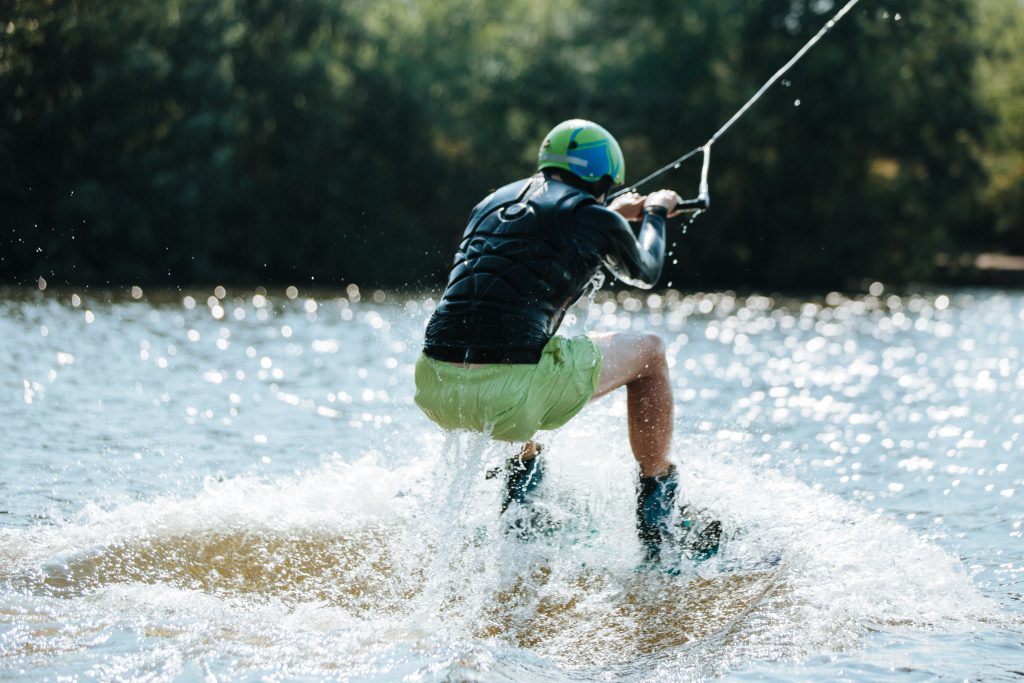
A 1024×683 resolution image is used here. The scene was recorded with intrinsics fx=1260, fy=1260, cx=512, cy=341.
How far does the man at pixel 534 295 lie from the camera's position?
5.34m

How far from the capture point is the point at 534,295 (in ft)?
17.6

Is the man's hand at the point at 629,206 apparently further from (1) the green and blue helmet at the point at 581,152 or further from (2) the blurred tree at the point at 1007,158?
(2) the blurred tree at the point at 1007,158

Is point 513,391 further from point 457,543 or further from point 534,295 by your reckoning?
point 457,543

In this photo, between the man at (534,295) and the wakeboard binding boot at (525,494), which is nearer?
the man at (534,295)

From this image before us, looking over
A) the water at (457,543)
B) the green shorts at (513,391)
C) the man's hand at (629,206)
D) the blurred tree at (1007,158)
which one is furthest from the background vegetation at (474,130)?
the green shorts at (513,391)

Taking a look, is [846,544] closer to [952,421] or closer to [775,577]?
[775,577]

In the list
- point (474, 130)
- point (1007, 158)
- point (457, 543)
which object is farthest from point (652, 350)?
point (1007, 158)

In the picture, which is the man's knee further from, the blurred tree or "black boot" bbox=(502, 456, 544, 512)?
the blurred tree

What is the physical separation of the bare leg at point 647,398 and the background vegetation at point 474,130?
20.1 meters

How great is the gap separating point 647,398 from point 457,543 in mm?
1142

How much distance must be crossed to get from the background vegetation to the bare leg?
20.1 m

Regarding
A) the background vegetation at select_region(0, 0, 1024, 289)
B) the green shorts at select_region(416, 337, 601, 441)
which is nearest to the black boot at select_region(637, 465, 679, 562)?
the green shorts at select_region(416, 337, 601, 441)

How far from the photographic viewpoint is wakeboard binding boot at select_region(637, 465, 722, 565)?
20.1 ft

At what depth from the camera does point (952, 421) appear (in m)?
10.9
